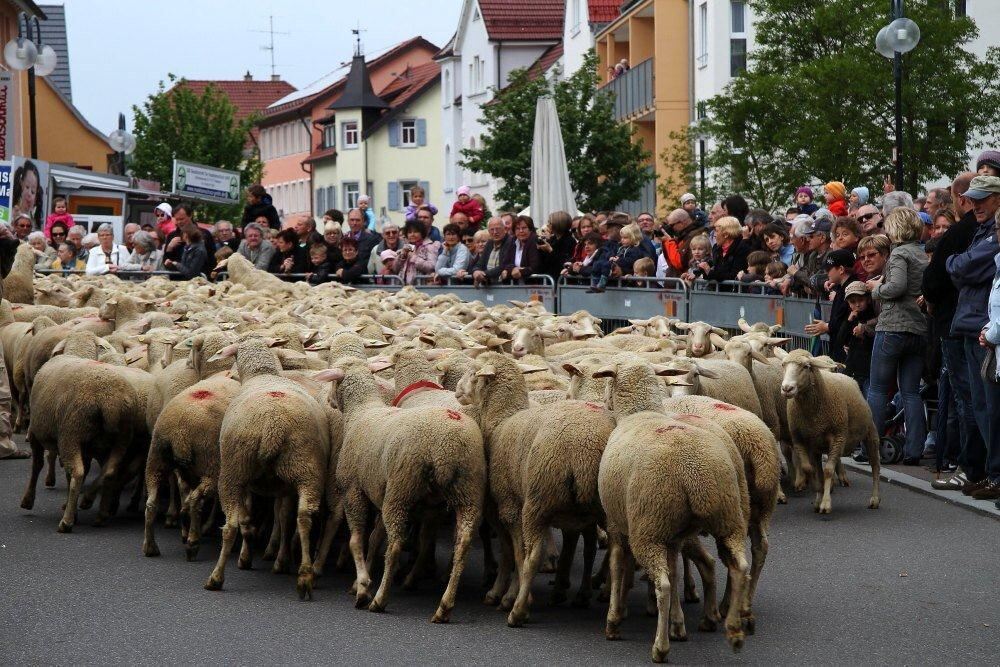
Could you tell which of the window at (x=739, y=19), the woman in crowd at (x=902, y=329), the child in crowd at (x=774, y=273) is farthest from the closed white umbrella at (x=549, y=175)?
the window at (x=739, y=19)

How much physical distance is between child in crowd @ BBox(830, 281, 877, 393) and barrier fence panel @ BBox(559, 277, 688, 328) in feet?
13.6

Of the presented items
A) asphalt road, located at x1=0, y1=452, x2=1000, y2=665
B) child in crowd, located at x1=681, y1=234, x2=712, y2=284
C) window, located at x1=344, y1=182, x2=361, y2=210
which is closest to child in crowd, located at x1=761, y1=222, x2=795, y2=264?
child in crowd, located at x1=681, y1=234, x2=712, y2=284

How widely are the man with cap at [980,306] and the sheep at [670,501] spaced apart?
12.1 ft

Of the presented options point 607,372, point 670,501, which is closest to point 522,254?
point 607,372

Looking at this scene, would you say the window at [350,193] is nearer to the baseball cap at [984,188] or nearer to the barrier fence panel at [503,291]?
the barrier fence panel at [503,291]

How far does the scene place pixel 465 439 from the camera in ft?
24.8

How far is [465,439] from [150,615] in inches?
67.3

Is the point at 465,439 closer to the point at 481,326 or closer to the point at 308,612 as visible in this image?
the point at 308,612

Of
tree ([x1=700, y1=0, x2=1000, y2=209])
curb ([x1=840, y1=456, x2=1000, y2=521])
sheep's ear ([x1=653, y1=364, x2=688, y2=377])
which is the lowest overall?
curb ([x1=840, y1=456, x2=1000, y2=521])

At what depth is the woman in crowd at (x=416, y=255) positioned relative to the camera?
1991 cm

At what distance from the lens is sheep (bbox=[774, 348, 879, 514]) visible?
416 inches

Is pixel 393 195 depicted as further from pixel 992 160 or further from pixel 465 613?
pixel 465 613

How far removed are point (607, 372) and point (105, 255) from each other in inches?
665

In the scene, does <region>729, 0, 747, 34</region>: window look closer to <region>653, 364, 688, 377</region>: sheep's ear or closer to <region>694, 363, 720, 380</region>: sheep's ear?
<region>694, 363, 720, 380</region>: sheep's ear
